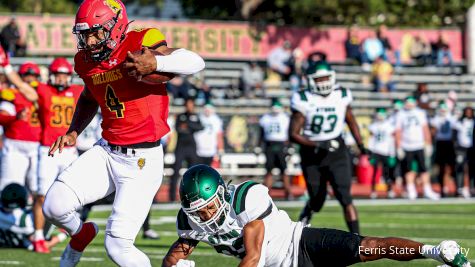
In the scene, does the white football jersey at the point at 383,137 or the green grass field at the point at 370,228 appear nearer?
the green grass field at the point at 370,228

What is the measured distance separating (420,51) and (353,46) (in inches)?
101

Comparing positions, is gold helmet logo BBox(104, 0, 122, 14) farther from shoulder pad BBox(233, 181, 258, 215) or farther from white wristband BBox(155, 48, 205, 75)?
shoulder pad BBox(233, 181, 258, 215)

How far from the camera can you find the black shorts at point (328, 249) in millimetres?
6152

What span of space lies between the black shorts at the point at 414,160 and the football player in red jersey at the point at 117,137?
12342 mm

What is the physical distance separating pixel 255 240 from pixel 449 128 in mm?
13998

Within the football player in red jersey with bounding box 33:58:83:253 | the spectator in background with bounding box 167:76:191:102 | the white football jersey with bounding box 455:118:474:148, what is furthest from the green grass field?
the spectator in background with bounding box 167:76:191:102

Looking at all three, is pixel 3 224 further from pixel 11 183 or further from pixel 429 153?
pixel 429 153

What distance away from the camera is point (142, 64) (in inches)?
226

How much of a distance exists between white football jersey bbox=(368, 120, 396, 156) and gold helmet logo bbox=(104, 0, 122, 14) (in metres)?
13.4

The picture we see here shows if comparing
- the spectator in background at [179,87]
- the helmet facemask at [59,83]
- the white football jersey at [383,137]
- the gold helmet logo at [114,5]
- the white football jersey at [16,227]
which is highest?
the gold helmet logo at [114,5]

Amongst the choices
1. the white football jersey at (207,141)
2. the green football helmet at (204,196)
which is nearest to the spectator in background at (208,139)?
the white football jersey at (207,141)

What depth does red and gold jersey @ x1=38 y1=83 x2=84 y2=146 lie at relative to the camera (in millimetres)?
9945

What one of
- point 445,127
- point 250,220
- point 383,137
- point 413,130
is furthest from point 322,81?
point 445,127

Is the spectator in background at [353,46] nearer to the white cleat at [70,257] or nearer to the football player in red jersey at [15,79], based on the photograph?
the football player in red jersey at [15,79]
